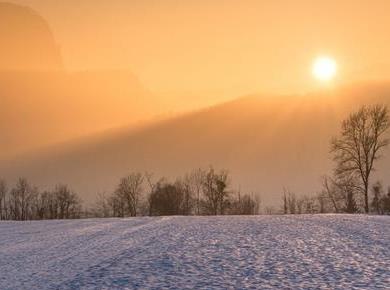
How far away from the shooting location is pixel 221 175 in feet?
376

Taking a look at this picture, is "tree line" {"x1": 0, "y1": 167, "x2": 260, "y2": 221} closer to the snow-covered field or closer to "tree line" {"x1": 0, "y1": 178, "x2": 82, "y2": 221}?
Answer: "tree line" {"x1": 0, "y1": 178, "x2": 82, "y2": 221}

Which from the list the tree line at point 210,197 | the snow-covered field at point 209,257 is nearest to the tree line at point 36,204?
the tree line at point 210,197

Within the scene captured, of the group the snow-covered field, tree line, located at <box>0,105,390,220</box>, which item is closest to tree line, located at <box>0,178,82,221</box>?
tree line, located at <box>0,105,390,220</box>

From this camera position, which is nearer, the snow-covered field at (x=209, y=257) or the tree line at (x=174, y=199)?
the snow-covered field at (x=209, y=257)

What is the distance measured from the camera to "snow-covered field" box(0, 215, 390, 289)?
20781mm

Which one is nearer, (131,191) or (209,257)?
(209,257)

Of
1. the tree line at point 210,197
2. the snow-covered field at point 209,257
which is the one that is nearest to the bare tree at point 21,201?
the tree line at point 210,197

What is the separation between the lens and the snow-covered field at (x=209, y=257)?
68.2ft

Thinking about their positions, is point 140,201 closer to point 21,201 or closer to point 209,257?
point 21,201

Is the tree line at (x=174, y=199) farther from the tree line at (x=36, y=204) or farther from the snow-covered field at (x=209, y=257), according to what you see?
the snow-covered field at (x=209, y=257)

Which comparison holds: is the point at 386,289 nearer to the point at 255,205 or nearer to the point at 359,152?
the point at 359,152

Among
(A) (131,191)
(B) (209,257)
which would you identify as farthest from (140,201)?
(B) (209,257)

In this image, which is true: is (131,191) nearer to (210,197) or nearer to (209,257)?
(210,197)

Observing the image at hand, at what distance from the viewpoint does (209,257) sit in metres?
25.6
